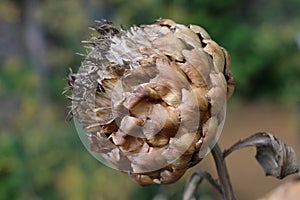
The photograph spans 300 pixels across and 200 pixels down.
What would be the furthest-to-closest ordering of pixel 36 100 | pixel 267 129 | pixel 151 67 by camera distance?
pixel 267 129
pixel 36 100
pixel 151 67

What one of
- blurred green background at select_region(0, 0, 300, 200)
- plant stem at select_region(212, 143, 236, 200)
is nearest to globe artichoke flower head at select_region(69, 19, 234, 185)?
plant stem at select_region(212, 143, 236, 200)

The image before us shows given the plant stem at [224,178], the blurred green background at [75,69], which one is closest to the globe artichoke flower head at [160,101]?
the plant stem at [224,178]

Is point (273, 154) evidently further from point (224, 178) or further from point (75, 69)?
point (75, 69)

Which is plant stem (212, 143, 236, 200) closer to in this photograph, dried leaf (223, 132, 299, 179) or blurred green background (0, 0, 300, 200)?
dried leaf (223, 132, 299, 179)

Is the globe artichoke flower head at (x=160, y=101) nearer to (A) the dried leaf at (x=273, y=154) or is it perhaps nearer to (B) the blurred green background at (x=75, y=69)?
(A) the dried leaf at (x=273, y=154)

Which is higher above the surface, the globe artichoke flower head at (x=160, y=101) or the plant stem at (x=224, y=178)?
the globe artichoke flower head at (x=160, y=101)

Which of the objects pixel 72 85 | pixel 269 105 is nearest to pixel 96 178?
pixel 269 105

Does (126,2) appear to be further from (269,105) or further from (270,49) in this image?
(269,105)
